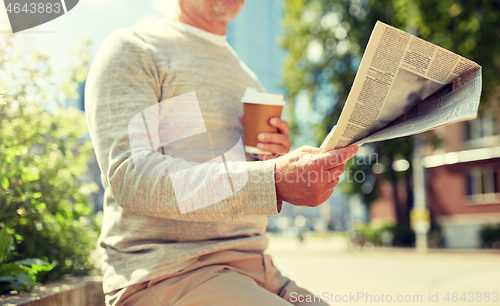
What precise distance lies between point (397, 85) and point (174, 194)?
733 millimetres

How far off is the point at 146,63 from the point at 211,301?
83cm

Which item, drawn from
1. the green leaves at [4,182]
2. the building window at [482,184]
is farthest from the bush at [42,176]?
the building window at [482,184]

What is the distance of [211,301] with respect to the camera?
1298 millimetres

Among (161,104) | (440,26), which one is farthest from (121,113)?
(440,26)

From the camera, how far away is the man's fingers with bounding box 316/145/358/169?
1.12 m

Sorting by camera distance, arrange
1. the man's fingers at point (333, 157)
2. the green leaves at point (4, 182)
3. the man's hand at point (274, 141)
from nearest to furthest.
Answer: the man's fingers at point (333, 157)
the man's hand at point (274, 141)
the green leaves at point (4, 182)

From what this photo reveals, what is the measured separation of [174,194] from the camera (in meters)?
1.20

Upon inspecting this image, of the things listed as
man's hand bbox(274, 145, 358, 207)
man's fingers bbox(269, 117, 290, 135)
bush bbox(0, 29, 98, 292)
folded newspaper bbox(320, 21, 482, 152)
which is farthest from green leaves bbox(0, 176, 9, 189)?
folded newspaper bbox(320, 21, 482, 152)

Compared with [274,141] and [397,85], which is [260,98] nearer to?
[274,141]

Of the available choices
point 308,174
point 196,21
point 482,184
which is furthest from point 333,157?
point 482,184

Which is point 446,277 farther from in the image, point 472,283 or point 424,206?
point 424,206

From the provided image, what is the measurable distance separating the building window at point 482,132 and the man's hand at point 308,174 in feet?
69.4

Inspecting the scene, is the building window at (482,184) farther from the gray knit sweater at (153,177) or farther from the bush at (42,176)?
the gray knit sweater at (153,177)

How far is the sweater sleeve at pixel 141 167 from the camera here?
1.17 metres
